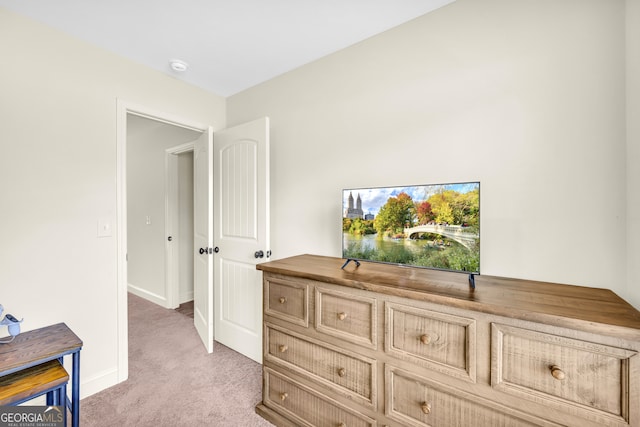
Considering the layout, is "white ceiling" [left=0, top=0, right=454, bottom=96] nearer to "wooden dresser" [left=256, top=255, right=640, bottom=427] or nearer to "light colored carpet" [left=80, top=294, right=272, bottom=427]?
"wooden dresser" [left=256, top=255, right=640, bottom=427]

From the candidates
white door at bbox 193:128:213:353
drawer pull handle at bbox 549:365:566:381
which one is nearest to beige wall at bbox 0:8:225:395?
white door at bbox 193:128:213:353

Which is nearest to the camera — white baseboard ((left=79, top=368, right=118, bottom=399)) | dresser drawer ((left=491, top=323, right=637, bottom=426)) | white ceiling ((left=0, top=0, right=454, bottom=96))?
dresser drawer ((left=491, top=323, right=637, bottom=426))

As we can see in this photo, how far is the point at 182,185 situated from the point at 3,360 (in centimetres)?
266

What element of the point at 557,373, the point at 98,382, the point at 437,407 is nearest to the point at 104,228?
the point at 98,382

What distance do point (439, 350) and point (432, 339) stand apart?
0.05 m

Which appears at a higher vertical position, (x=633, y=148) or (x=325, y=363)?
(x=633, y=148)

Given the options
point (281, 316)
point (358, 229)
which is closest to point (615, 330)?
point (358, 229)

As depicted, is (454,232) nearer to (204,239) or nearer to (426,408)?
(426,408)

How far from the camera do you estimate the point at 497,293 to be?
117 centimetres

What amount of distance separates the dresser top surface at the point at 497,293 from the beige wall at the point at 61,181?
1.36 metres

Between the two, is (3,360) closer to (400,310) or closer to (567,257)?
(400,310)

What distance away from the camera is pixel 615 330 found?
84cm

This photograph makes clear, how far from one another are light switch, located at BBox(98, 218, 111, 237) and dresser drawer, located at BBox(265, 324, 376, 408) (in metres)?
1.42

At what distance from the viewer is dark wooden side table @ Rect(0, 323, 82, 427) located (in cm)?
140
